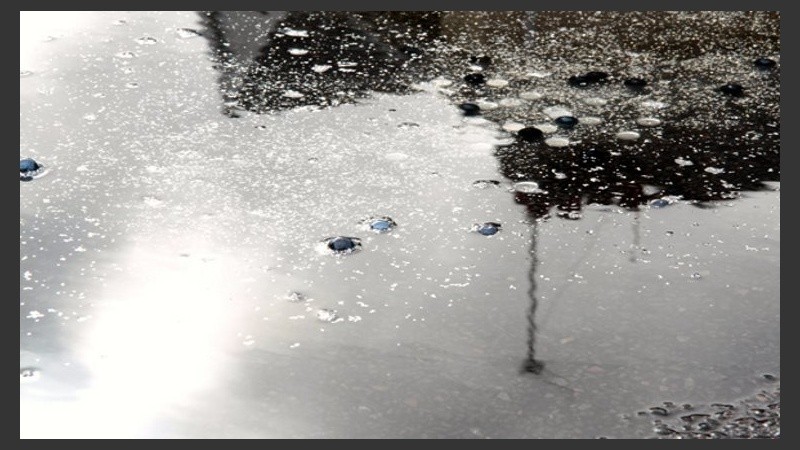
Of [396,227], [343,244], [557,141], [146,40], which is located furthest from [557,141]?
[146,40]

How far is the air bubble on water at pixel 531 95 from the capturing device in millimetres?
3402

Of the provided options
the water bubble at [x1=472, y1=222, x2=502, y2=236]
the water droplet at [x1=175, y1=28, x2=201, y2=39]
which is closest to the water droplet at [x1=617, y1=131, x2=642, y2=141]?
the water bubble at [x1=472, y1=222, x2=502, y2=236]

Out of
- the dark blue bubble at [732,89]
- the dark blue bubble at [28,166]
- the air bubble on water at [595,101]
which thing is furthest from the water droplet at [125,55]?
the dark blue bubble at [732,89]

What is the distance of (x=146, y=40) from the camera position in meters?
3.82

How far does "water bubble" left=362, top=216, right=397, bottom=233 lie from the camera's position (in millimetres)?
2660

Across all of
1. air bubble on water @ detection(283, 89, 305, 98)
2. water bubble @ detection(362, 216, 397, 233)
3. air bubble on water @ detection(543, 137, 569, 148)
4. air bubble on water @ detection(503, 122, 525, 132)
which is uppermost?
air bubble on water @ detection(283, 89, 305, 98)

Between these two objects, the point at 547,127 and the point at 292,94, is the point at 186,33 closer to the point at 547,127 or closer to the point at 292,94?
the point at 292,94

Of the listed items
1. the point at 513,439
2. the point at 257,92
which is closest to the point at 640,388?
the point at 513,439

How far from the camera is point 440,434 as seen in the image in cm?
196

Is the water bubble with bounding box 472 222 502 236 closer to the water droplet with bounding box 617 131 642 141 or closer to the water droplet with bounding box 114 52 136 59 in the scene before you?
the water droplet with bounding box 617 131 642 141

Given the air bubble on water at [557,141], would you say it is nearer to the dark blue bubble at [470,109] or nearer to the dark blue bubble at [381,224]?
the dark blue bubble at [470,109]

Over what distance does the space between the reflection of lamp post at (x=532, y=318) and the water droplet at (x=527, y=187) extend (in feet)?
0.54

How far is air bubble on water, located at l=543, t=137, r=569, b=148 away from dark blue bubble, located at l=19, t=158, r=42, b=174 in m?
1.38

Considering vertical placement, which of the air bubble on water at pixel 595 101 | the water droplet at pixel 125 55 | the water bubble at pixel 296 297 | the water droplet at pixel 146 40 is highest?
the water droplet at pixel 146 40
